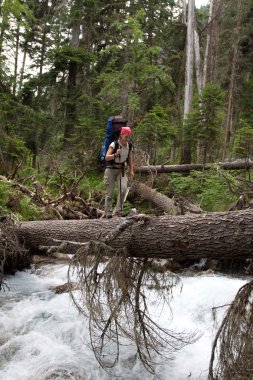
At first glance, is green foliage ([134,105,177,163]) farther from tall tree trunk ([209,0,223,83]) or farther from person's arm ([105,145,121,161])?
tall tree trunk ([209,0,223,83])

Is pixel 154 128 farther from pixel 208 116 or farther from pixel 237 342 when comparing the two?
pixel 237 342

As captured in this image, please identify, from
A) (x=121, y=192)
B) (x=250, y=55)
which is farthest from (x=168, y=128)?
(x=250, y=55)

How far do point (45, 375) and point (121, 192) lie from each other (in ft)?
14.2

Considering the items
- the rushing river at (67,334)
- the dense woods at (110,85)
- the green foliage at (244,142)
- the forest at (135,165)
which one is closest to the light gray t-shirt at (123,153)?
the forest at (135,165)

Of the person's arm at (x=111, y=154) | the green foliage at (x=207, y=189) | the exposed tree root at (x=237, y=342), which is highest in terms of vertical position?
the person's arm at (x=111, y=154)

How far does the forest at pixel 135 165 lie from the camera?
3887 mm

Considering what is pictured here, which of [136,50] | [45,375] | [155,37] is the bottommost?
[45,375]

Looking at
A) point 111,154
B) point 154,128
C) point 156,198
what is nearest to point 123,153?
point 111,154

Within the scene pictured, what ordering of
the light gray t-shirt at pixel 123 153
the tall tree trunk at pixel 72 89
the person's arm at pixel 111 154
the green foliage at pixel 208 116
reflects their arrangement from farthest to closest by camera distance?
the tall tree trunk at pixel 72 89 < the green foliage at pixel 208 116 < the light gray t-shirt at pixel 123 153 < the person's arm at pixel 111 154

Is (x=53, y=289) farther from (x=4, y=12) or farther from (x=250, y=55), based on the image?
(x=250, y=55)

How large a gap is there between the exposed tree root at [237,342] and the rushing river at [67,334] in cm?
73

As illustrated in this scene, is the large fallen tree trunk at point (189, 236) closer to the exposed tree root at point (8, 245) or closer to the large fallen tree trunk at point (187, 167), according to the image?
the exposed tree root at point (8, 245)

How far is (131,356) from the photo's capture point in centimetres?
481

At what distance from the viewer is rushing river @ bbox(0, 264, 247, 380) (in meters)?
4.47
